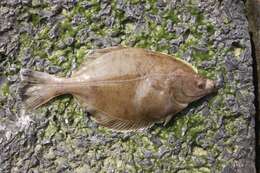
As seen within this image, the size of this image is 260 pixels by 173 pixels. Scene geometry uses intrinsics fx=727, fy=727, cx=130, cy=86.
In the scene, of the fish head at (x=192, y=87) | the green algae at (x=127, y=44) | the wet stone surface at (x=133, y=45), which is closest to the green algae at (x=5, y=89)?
the wet stone surface at (x=133, y=45)

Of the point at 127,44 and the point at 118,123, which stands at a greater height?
the point at 127,44

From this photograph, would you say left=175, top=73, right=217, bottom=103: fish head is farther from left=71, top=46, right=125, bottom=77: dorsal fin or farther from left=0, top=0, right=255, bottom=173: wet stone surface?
left=71, top=46, right=125, bottom=77: dorsal fin

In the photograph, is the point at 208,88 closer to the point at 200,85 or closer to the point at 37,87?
the point at 200,85

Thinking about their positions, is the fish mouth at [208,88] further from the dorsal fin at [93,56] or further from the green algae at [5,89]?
the green algae at [5,89]

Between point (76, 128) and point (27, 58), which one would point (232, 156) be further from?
point (27, 58)

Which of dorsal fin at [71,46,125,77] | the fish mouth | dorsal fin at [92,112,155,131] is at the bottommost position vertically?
dorsal fin at [92,112,155,131]

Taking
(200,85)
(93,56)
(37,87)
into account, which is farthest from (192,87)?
(37,87)

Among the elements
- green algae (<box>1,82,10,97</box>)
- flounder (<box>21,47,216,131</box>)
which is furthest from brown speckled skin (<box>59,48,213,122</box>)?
green algae (<box>1,82,10,97</box>)
